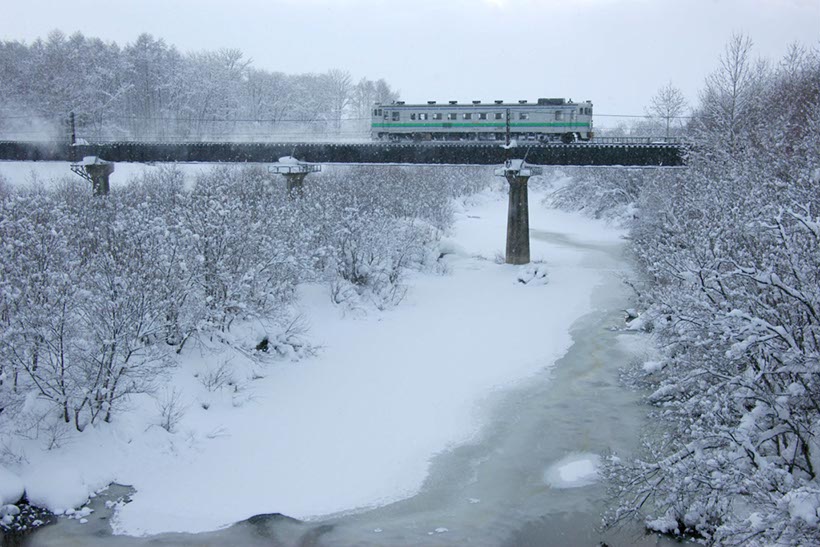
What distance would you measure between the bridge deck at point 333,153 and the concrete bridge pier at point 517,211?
100cm

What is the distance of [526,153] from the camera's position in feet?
133

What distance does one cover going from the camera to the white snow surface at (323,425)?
15.6 m

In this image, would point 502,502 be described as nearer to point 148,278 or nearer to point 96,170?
point 148,278

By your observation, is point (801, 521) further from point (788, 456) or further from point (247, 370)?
point (247, 370)

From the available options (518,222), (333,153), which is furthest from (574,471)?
(333,153)

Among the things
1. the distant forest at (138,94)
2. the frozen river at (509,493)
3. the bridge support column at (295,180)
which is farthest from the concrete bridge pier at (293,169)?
the frozen river at (509,493)

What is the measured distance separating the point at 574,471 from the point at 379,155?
28510mm

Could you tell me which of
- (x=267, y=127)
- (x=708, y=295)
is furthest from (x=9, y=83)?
(x=708, y=295)

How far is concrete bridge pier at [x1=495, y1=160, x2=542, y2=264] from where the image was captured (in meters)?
40.3

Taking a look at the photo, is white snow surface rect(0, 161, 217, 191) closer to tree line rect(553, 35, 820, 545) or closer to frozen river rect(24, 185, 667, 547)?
frozen river rect(24, 185, 667, 547)

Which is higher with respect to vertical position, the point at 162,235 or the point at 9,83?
the point at 9,83

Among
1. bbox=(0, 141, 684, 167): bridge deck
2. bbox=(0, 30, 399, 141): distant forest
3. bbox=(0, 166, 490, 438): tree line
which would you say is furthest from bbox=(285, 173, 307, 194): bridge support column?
bbox=(0, 30, 399, 141): distant forest

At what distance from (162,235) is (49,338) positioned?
21.8ft

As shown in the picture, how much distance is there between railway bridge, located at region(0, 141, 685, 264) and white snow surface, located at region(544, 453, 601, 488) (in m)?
24.8
